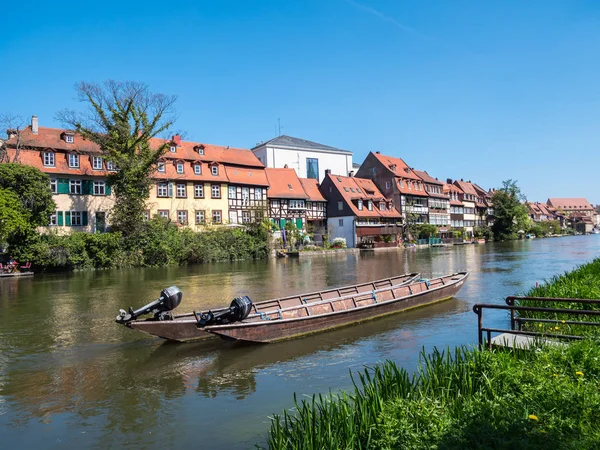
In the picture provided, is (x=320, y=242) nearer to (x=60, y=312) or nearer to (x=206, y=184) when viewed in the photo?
(x=206, y=184)

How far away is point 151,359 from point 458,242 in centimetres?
7560

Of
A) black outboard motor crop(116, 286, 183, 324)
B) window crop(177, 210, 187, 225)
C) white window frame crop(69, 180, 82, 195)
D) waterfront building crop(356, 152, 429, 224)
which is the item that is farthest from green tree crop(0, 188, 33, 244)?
waterfront building crop(356, 152, 429, 224)

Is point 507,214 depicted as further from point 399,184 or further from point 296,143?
point 296,143

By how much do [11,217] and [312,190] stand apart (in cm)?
3920

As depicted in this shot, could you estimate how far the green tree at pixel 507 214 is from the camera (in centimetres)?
9388

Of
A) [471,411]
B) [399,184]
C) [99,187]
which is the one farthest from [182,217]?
[471,411]

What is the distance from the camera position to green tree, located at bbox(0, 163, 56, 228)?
3360 centimetres

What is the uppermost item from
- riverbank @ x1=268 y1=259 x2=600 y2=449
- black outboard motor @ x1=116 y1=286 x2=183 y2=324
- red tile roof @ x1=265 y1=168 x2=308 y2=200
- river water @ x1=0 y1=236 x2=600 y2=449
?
red tile roof @ x1=265 y1=168 x2=308 y2=200

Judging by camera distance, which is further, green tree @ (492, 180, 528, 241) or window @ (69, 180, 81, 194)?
green tree @ (492, 180, 528, 241)

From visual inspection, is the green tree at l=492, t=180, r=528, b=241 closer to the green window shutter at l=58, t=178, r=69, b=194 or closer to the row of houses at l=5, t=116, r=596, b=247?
the row of houses at l=5, t=116, r=596, b=247

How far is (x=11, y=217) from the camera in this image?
33.1 meters

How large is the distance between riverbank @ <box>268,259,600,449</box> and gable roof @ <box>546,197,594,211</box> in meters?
206

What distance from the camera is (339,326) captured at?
1320 centimetres

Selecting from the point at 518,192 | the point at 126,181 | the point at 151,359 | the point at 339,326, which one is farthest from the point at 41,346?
the point at 518,192
